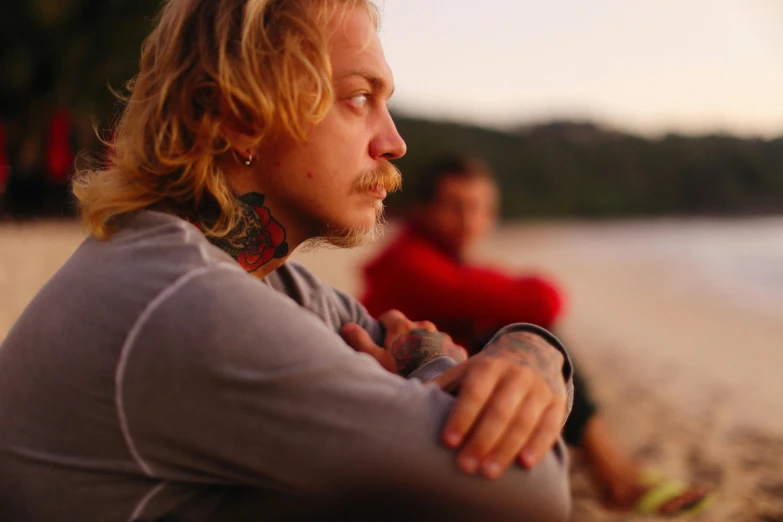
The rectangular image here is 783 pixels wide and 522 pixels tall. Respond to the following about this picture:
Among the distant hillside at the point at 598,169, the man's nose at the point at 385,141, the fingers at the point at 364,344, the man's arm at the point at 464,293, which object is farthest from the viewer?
the distant hillside at the point at 598,169

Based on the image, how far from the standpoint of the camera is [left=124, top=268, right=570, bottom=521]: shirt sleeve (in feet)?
3.43

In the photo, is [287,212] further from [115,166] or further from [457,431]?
[457,431]

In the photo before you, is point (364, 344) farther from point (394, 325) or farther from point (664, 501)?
point (664, 501)

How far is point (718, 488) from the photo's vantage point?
378cm

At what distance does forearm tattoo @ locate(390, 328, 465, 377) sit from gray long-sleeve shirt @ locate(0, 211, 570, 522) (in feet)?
1.57

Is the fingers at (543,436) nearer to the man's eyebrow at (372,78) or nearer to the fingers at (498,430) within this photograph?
the fingers at (498,430)

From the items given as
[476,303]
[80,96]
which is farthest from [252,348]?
[80,96]

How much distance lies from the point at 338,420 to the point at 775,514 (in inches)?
123

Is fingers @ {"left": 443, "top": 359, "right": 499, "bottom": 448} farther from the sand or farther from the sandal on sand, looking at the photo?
the sandal on sand

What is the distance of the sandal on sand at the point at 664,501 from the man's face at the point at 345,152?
2475 mm

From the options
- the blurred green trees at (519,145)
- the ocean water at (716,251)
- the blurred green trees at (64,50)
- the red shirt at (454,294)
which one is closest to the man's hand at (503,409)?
the red shirt at (454,294)

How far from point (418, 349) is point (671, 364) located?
7036 mm

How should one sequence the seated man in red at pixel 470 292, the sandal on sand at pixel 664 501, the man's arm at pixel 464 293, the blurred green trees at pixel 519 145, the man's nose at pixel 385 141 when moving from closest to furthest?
1. the man's nose at pixel 385 141
2. the sandal on sand at pixel 664 501
3. the seated man in red at pixel 470 292
4. the man's arm at pixel 464 293
5. the blurred green trees at pixel 519 145

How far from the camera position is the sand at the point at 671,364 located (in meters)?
4.05
